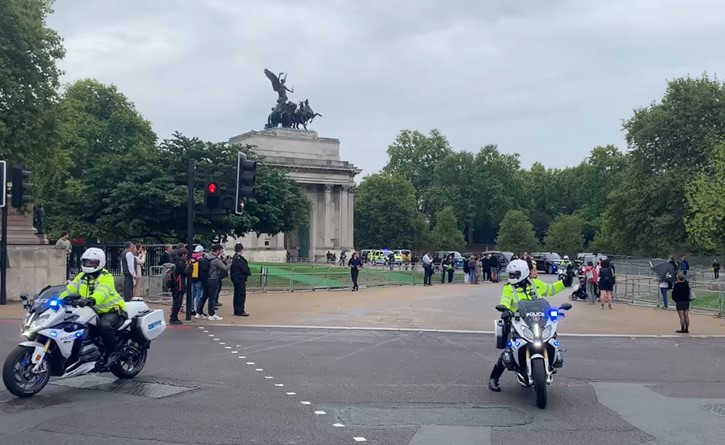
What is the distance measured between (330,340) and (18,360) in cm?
784

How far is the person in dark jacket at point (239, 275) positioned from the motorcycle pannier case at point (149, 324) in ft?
28.2

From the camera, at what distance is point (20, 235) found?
28391 millimetres

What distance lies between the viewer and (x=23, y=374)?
30.2 ft

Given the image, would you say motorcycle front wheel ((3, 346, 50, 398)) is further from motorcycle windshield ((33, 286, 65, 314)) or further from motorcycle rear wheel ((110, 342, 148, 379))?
motorcycle rear wheel ((110, 342, 148, 379))

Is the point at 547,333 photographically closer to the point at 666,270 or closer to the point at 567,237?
the point at 666,270

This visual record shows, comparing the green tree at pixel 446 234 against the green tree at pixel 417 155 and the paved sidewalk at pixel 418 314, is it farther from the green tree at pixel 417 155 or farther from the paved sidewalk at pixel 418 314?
the paved sidewalk at pixel 418 314

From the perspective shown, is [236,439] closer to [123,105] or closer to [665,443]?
Answer: [665,443]

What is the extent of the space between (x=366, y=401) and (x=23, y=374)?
154 inches

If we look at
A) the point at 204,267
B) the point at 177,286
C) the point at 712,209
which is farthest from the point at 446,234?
the point at 177,286

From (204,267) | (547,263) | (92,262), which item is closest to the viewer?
(92,262)

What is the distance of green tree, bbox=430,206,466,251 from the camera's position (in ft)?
331

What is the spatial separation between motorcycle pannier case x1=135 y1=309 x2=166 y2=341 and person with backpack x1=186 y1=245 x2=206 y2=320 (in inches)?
304

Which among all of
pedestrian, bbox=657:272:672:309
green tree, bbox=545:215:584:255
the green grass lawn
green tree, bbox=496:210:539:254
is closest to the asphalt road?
pedestrian, bbox=657:272:672:309

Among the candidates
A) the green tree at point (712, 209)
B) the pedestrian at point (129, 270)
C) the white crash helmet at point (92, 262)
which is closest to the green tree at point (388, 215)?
the green tree at point (712, 209)
